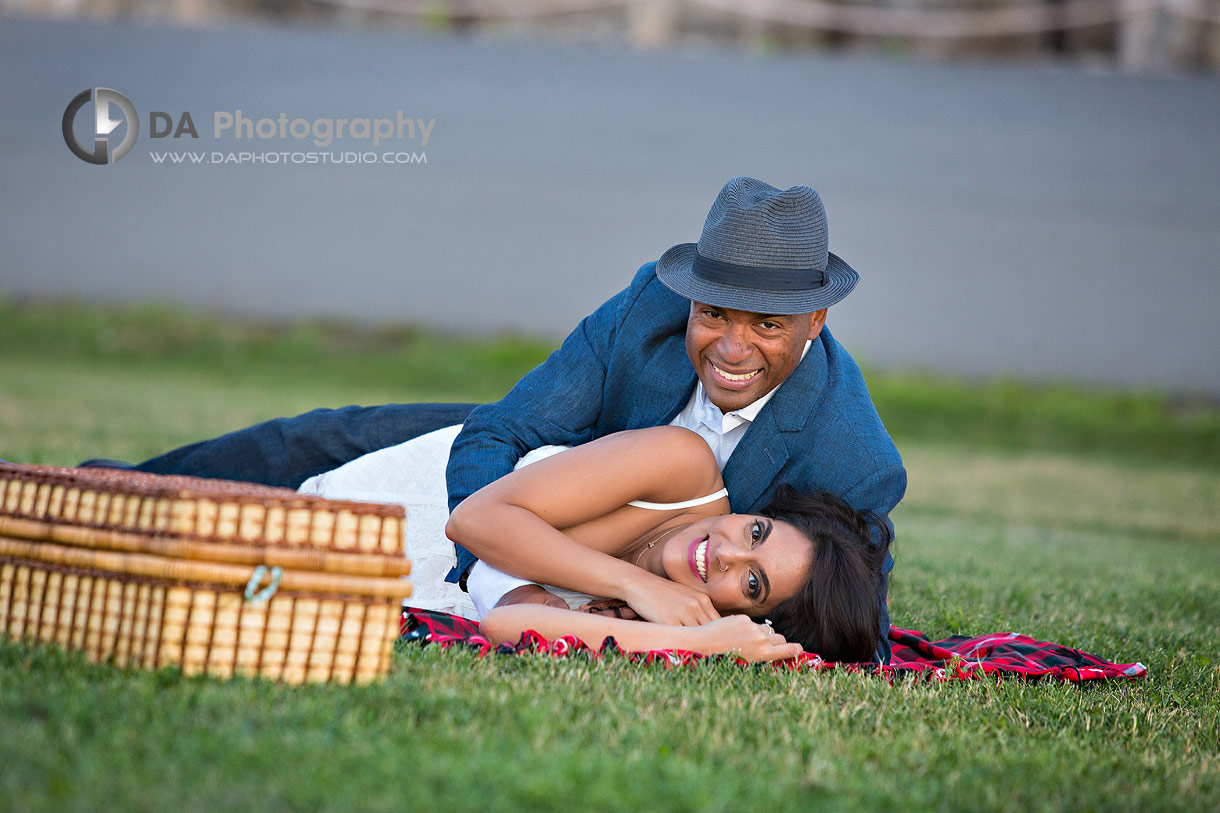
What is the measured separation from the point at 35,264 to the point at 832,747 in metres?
14.0

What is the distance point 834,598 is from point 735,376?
73 cm

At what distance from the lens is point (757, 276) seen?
3412 millimetres

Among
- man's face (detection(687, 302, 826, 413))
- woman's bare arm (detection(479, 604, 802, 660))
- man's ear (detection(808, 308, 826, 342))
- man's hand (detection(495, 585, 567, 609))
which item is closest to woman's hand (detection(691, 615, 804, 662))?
woman's bare arm (detection(479, 604, 802, 660))

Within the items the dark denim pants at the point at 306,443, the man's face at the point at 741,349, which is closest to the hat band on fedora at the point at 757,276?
the man's face at the point at 741,349

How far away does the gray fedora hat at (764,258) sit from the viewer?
340 centimetres

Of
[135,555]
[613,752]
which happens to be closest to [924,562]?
[613,752]

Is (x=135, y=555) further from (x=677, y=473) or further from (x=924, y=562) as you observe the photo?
(x=924, y=562)

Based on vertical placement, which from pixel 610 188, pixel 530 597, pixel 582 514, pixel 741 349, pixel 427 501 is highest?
pixel 610 188

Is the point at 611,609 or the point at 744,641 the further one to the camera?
the point at 611,609

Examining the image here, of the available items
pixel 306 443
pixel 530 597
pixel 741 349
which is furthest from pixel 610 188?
pixel 530 597

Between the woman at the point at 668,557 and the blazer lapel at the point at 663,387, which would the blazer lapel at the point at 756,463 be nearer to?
the woman at the point at 668,557

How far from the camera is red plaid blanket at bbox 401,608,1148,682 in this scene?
309cm

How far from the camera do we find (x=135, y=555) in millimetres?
2387

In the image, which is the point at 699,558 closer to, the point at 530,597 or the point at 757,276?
the point at 530,597
